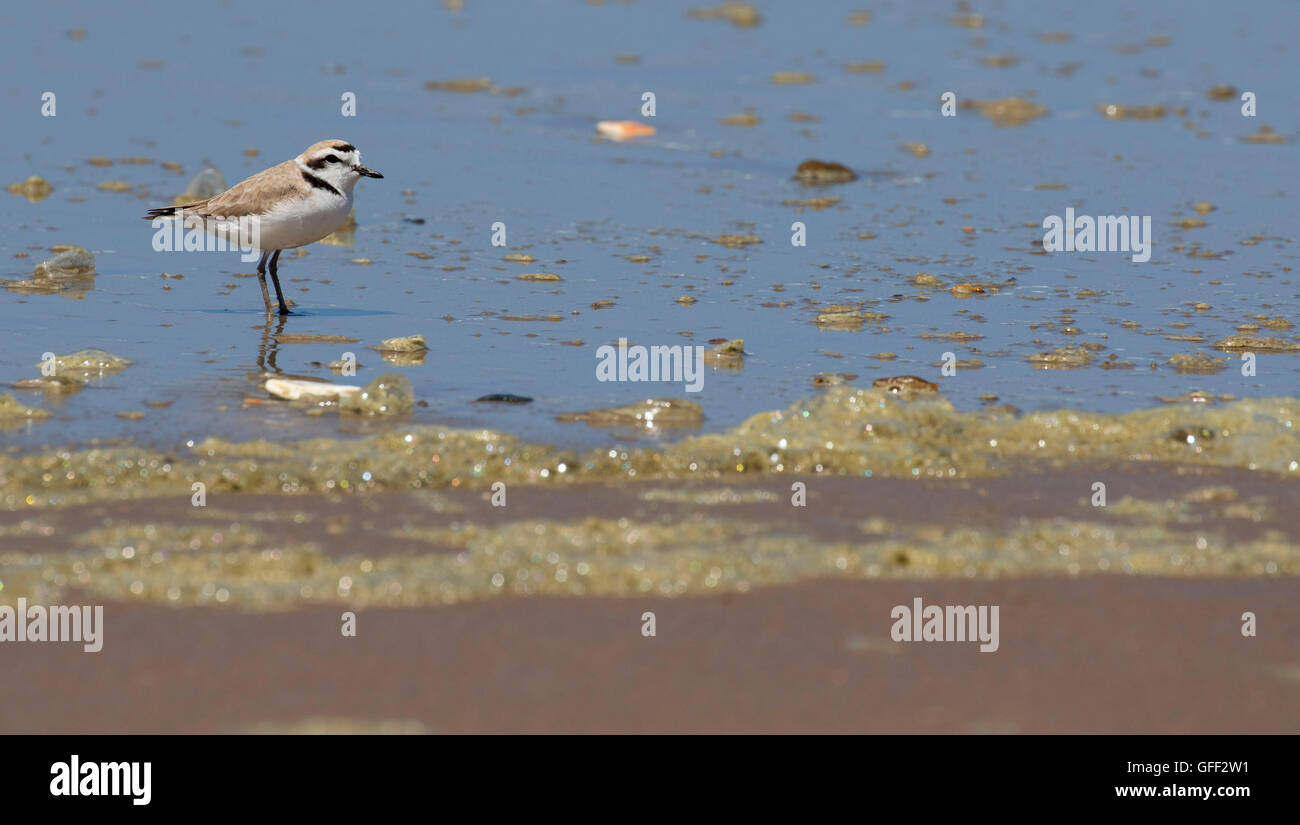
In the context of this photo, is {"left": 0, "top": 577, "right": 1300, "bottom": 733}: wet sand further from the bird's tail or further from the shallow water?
the bird's tail

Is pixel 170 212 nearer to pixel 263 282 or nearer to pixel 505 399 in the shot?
pixel 263 282

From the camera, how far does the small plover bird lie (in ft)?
25.7

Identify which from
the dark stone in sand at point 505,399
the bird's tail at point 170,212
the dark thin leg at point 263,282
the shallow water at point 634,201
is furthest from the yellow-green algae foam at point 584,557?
the bird's tail at point 170,212

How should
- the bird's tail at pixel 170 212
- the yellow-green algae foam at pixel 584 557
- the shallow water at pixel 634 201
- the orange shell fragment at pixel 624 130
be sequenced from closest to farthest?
the yellow-green algae foam at pixel 584 557 → the shallow water at pixel 634 201 → the bird's tail at pixel 170 212 → the orange shell fragment at pixel 624 130

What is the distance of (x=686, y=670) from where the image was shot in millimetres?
4066

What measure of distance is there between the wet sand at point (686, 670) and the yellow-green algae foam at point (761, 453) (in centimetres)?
104

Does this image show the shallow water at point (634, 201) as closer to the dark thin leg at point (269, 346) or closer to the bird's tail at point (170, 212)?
the dark thin leg at point (269, 346)

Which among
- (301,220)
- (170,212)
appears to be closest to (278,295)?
(301,220)

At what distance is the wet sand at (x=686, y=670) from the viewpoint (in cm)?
384

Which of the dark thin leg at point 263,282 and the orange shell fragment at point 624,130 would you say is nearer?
the dark thin leg at point 263,282

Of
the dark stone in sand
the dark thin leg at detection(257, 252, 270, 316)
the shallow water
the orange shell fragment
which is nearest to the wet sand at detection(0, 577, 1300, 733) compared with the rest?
the shallow water

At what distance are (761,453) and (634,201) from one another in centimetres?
491
